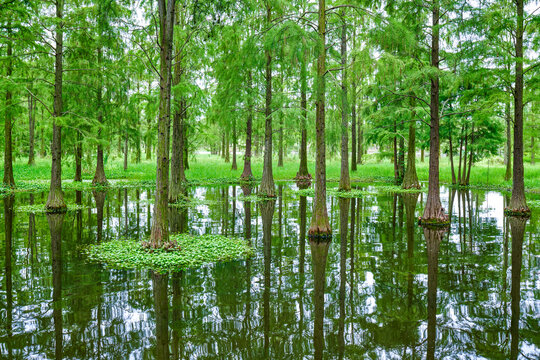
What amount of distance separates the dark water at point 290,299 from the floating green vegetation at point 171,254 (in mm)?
412

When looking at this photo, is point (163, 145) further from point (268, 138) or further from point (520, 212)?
point (520, 212)

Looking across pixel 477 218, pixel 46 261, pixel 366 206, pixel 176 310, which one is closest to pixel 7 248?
pixel 46 261

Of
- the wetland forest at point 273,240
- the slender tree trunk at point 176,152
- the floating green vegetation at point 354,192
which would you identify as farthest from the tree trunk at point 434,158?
the slender tree trunk at point 176,152

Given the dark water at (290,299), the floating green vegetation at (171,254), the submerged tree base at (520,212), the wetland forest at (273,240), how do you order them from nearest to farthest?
1. the dark water at (290,299)
2. the wetland forest at (273,240)
3. the floating green vegetation at (171,254)
4. the submerged tree base at (520,212)

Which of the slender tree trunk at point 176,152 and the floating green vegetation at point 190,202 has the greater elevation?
the slender tree trunk at point 176,152

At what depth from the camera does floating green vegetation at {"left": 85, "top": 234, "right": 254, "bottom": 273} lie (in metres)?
8.35

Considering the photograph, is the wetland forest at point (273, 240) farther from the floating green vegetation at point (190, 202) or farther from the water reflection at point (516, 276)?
the floating green vegetation at point (190, 202)

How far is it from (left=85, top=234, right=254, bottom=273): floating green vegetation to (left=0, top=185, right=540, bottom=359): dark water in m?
0.41

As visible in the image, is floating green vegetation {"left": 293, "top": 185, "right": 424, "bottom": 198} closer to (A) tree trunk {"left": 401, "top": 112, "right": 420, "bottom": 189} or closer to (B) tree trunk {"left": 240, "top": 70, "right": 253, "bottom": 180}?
(A) tree trunk {"left": 401, "top": 112, "right": 420, "bottom": 189}

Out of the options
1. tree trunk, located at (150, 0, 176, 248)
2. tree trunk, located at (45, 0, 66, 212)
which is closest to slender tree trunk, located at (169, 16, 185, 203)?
tree trunk, located at (45, 0, 66, 212)

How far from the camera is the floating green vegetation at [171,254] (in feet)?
27.4

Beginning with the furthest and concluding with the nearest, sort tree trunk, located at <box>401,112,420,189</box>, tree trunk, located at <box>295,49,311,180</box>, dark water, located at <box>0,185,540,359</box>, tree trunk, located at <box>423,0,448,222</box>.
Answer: tree trunk, located at <box>401,112,420,189</box> → tree trunk, located at <box>423,0,448,222</box> → tree trunk, located at <box>295,49,311,180</box> → dark water, located at <box>0,185,540,359</box>

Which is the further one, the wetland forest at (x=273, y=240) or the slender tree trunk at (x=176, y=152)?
the slender tree trunk at (x=176, y=152)

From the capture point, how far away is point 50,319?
5.39 m
